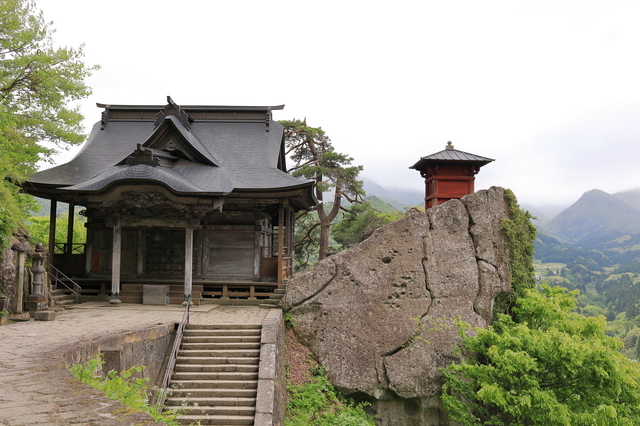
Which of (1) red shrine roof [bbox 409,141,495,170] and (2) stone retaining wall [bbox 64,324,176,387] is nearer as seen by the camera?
(2) stone retaining wall [bbox 64,324,176,387]

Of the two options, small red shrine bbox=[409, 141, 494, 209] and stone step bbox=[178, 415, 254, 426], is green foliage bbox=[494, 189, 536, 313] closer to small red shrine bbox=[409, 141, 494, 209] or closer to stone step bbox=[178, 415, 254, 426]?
small red shrine bbox=[409, 141, 494, 209]

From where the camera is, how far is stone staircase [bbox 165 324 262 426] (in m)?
9.04

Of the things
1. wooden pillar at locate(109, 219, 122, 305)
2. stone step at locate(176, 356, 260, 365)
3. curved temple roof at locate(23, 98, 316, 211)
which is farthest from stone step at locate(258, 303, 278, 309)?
wooden pillar at locate(109, 219, 122, 305)

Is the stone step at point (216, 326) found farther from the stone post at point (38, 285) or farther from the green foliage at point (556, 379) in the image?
the green foliage at point (556, 379)

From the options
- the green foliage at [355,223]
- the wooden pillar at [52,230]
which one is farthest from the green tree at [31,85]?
the green foliage at [355,223]

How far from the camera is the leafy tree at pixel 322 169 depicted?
25.9 m

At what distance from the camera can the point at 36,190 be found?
16.2m

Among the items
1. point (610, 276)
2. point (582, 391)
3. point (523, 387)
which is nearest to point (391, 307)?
point (523, 387)

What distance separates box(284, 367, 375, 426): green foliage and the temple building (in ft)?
15.7

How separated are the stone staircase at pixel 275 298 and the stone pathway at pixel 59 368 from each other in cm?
109

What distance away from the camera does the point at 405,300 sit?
13945 millimetres

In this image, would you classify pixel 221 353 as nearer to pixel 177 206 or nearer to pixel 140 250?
pixel 177 206

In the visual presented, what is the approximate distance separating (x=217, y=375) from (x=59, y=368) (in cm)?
457

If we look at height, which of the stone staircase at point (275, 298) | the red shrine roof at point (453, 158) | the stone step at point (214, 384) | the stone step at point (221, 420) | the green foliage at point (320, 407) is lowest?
the green foliage at point (320, 407)
